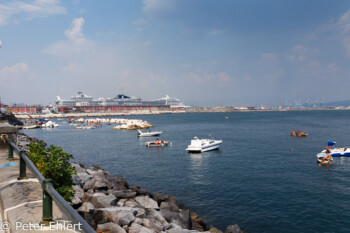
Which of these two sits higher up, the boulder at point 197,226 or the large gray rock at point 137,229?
the large gray rock at point 137,229

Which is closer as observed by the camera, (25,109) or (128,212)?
(128,212)

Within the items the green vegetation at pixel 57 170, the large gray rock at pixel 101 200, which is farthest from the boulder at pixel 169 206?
the green vegetation at pixel 57 170

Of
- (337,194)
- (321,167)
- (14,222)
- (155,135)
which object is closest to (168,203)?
(14,222)

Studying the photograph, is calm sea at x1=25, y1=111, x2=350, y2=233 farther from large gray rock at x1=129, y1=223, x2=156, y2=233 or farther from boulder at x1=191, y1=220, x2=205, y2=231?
large gray rock at x1=129, y1=223, x2=156, y2=233

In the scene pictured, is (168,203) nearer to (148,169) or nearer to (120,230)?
(120,230)

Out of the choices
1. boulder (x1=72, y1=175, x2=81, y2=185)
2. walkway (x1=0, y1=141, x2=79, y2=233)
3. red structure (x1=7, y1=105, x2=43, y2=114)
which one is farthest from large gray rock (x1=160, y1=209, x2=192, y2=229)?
red structure (x1=7, y1=105, x2=43, y2=114)

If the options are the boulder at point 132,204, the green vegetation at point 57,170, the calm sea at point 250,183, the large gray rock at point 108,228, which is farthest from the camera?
the calm sea at point 250,183

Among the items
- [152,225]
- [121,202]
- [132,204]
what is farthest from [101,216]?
[121,202]

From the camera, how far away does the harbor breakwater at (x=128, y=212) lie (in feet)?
32.9

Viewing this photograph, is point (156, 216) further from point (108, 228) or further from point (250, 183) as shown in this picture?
point (250, 183)

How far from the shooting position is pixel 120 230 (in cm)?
897

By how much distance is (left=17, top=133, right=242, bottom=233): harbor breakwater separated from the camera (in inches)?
395

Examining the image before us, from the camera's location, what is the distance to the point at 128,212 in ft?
35.7

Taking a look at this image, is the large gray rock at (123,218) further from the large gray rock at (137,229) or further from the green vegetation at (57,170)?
the green vegetation at (57,170)
